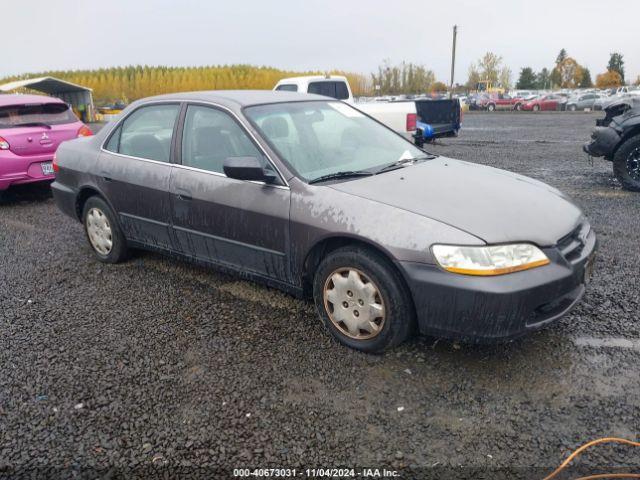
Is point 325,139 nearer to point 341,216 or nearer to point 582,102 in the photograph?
point 341,216

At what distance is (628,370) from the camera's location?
299cm

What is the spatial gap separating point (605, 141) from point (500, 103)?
38.4m

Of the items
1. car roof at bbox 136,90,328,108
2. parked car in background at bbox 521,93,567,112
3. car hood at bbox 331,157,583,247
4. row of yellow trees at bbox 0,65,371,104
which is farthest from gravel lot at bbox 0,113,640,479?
row of yellow trees at bbox 0,65,371,104

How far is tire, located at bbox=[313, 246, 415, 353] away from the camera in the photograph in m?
2.97

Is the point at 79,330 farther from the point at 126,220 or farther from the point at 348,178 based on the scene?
the point at 348,178

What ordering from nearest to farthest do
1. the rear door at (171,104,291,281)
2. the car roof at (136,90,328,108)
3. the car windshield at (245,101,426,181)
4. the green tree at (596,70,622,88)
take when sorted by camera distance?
the rear door at (171,104,291,281)
the car windshield at (245,101,426,181)
the car roof at (136,90,328,108)
the green tree at (596,70,622,88)

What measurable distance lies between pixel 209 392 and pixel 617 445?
80.3 inches

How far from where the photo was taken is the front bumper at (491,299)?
2689 millimetres

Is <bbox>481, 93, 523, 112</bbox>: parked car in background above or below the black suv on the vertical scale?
above

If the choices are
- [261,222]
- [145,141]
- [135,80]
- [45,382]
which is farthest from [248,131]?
[135,80]

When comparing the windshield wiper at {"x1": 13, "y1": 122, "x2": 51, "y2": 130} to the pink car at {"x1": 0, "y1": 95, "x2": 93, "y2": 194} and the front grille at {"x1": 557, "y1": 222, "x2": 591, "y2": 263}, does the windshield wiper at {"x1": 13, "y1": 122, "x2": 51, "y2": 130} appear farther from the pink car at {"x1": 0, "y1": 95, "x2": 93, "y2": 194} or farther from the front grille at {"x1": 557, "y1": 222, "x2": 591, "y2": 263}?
the front grille at {"x1": 557, "y1": 222, "x2": 591, "y2": 263}

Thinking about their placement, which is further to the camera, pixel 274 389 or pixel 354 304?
pixel 354 304

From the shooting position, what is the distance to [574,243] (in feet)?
10.2

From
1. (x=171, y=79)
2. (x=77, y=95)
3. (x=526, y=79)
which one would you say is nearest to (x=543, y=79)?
(x=526, y=79)
